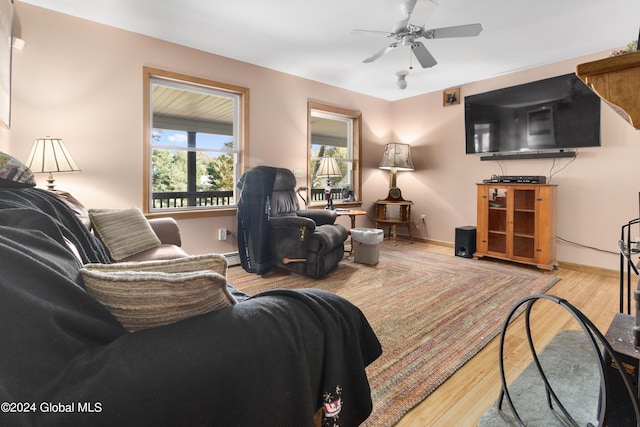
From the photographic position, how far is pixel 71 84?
2.91m

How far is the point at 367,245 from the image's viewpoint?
3.82 meters

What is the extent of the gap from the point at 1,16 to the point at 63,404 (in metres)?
2.85

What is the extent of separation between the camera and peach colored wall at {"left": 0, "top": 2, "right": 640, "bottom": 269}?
280cm

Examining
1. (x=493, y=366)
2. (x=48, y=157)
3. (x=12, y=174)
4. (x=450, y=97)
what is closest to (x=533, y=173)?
(x=450, y=97)

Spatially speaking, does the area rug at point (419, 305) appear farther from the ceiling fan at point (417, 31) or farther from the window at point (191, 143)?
the ceiling fan at point (417, 31)

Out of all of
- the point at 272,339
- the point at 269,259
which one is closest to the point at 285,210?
the point at 269,259

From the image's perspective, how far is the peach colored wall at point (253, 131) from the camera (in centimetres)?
280

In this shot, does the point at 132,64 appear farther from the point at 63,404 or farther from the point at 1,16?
the point at 63,404

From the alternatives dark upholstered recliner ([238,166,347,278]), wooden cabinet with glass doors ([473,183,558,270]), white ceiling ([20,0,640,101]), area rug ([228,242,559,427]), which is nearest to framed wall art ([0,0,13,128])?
white ceiling ([20,0,640,101])

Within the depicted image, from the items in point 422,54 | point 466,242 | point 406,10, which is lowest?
point 466,242

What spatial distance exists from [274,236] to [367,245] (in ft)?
3.64

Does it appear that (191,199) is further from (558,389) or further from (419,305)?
(558,389)

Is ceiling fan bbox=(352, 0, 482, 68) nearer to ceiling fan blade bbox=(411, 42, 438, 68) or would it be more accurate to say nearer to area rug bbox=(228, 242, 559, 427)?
ceiling fan blade bbox=(411, 42, 438, 68)

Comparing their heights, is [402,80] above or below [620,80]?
above
